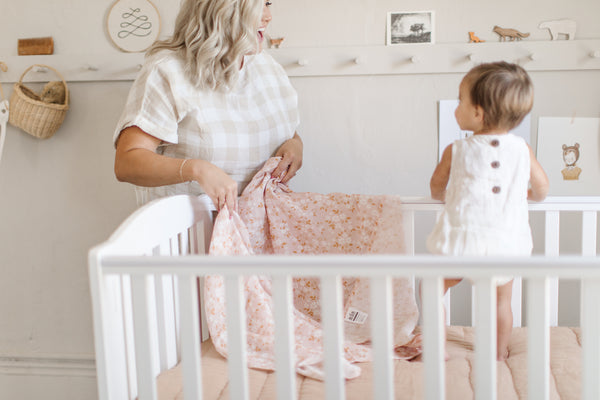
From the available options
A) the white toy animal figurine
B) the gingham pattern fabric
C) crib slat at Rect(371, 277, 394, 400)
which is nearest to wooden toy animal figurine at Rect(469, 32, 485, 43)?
the white toy animal figurine

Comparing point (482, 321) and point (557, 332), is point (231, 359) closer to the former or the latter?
point (482, 321)

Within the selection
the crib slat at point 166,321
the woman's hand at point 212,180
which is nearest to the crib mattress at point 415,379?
the crib slat at point 166,321

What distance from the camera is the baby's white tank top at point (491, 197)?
1193mm

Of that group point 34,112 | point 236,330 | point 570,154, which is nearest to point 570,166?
point 570,154

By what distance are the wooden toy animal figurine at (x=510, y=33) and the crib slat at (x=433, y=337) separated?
112 cm

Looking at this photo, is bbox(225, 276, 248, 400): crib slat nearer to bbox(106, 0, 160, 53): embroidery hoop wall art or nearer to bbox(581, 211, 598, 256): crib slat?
bbox(581, 211, 598, 256): crib slat

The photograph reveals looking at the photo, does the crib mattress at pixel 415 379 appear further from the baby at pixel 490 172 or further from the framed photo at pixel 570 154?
the framed photo at pixel 570 154

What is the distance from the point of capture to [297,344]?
1.25m

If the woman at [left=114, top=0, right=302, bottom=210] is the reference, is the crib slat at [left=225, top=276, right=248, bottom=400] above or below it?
below

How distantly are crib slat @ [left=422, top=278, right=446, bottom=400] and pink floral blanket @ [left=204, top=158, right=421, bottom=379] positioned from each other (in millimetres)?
390

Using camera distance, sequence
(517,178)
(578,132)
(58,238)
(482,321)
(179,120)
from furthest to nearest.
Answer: (58,238)
(578,132)
(179,120)
(517,178)
(482,321)

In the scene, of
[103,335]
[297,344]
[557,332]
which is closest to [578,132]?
[557,332]

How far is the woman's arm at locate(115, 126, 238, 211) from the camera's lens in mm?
1277

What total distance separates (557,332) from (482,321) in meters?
0.67
